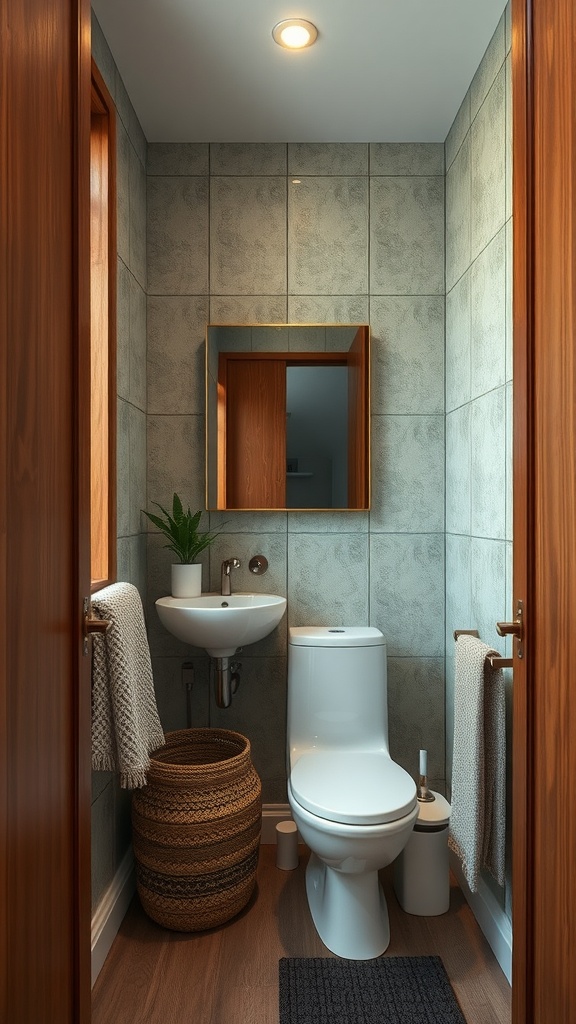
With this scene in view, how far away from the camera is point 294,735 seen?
2.34 meters

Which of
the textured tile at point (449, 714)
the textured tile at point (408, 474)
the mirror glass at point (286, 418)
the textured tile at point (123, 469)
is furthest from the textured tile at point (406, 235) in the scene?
the textured tile at point (449, 714)

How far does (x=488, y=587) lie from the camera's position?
6.59ft

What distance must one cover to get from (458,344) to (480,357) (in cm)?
30

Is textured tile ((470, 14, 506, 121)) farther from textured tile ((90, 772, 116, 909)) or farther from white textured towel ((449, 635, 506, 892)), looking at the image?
textured tile ((90, 772, 116, 909))

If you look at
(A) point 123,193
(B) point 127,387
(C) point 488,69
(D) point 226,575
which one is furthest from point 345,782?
(C) point 488,69

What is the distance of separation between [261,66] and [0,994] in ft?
7.62

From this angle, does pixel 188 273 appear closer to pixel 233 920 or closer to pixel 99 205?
pixel 99 205

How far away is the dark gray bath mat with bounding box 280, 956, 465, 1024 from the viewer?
1.65 m

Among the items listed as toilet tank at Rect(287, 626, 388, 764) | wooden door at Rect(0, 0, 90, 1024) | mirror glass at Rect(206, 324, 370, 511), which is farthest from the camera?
mirror glass at Rect(206, 324, 370, 511)

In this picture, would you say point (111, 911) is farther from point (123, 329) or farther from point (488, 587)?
point (123, 329)

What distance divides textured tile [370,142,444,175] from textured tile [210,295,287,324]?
0.61 metres

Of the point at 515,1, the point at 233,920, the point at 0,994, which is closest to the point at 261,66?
the point at 515,1

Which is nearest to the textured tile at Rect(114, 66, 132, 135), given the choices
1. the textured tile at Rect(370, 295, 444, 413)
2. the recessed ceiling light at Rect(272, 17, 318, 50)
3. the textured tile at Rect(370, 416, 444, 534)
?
the recessed ceiling light at Rect(272, 17, 318, 50)

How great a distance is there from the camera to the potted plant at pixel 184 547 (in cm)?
240
